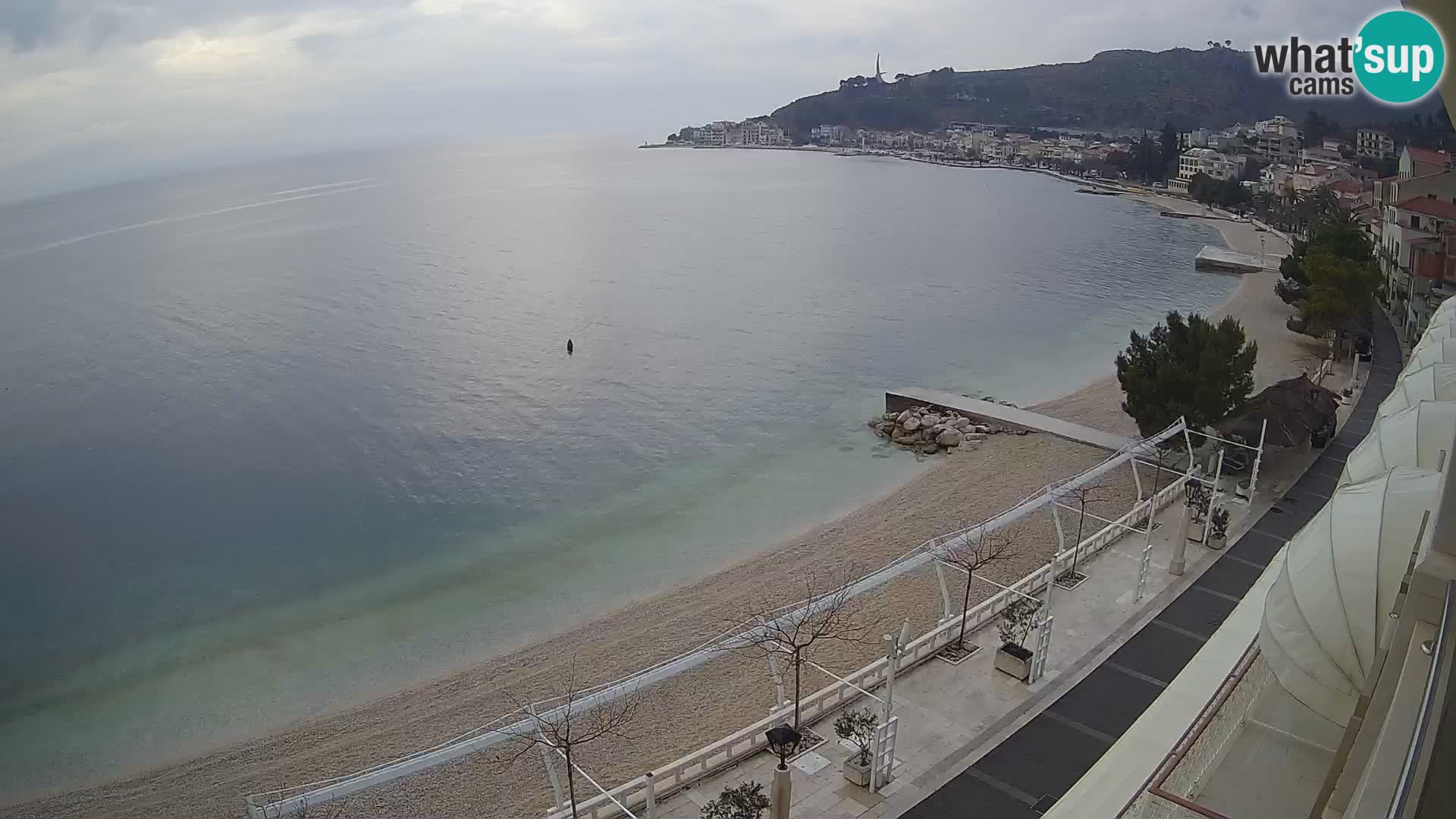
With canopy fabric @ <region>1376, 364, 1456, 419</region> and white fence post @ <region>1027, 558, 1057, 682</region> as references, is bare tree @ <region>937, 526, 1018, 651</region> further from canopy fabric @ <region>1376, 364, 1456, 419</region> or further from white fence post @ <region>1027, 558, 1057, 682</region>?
canopy fabric @ <region>1376, 364, 1456, 419</region>

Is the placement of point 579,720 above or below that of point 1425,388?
below

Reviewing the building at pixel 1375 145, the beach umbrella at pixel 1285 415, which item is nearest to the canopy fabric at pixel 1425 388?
the beach umbrella at pixel 1285 415

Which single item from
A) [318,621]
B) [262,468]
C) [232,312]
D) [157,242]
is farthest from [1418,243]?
[157,242]

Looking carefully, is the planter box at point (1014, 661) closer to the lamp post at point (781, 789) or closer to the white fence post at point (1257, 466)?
the lamp post at point (781, 789)

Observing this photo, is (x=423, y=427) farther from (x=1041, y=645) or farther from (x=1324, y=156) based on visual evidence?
(x=1324, y=156)

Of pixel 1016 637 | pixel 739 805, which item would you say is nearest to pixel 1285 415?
pixel 1016 637

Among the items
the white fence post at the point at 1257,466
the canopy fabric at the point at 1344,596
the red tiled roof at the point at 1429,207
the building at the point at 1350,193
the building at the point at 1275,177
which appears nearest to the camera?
the canopy fabric at the point at 1344,596

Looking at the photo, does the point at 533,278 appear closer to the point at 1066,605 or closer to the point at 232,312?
the point at 232,312
